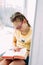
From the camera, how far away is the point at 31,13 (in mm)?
967

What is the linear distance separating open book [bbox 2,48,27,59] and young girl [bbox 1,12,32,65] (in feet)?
0.10

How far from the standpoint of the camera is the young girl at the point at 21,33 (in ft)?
3.31

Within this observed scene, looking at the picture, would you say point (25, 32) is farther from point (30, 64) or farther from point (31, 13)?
point (30, 64)

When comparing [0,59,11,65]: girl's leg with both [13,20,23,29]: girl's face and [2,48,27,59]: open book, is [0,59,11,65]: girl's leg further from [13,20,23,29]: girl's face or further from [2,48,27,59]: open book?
[13,20,23,29]: girl's face

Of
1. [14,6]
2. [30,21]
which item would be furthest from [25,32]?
[14,6]

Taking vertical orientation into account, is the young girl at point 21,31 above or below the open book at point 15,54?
above

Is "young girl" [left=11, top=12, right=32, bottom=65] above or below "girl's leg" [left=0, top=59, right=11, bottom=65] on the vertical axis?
above

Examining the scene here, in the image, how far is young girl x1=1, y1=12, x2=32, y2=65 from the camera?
101 centimetres

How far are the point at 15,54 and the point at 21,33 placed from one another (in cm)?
18

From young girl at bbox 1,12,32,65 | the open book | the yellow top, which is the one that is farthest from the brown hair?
the open book

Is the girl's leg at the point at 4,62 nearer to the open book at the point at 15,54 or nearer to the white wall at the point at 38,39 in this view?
the open book at the point at 15,54

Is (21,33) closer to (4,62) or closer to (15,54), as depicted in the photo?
(15,54)

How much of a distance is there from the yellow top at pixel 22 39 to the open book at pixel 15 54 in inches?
1.7

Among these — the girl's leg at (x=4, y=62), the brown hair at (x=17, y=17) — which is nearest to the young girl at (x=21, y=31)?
the brown hair at (x=17, y=17)
